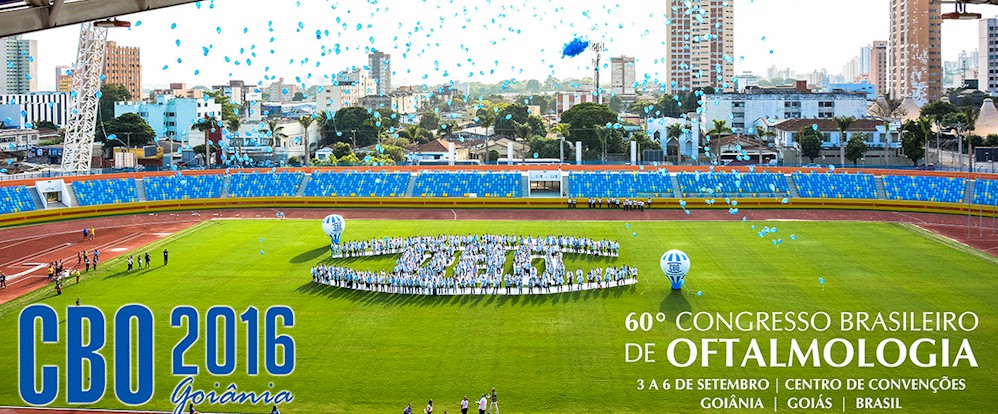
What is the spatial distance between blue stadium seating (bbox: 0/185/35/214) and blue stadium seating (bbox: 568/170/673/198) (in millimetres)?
34582

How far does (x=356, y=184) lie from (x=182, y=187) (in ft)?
38.6

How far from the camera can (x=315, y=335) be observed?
2848 cm

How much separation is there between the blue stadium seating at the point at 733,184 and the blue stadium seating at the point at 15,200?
1652 inches

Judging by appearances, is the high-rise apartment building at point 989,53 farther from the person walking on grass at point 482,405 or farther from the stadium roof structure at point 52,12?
the stadium roof structure at point 52,12

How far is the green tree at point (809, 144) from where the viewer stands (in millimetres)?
81312

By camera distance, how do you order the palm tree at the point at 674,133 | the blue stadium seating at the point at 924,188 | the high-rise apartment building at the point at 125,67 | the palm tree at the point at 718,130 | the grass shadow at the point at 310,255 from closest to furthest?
the grass shadow at the point at 310,255
the blue stadium seating at the point at 924,188
the palm tree at the point at 718,130
the palm tree at the point at 674,133
the high-rise apartment building at the point at 125,67

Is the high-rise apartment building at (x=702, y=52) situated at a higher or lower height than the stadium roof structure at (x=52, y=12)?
higher

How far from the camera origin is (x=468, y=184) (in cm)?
6700

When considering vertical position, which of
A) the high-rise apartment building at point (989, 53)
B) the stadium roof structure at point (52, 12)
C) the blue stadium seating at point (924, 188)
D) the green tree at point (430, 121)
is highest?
the high-rise apartment building at point (989, 53)

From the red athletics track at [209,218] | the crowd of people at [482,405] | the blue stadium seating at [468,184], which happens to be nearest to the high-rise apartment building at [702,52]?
the blue stadium seating at [468,184]

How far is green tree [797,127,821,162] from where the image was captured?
267 feet

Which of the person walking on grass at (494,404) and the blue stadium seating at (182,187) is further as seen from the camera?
the blue stadium seating at (182,187)

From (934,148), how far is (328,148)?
64.0 metres

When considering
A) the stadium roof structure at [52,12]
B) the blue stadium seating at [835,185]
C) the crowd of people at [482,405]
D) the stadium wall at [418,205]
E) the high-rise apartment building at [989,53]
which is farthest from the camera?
Answer: the high-rise apartment building at [989,53]
